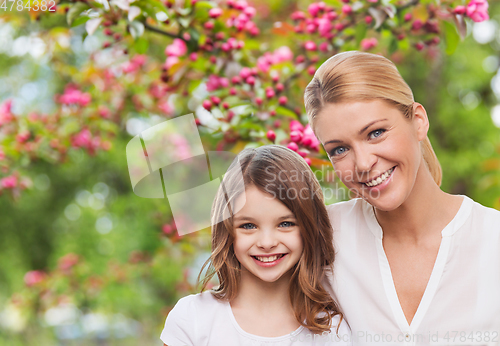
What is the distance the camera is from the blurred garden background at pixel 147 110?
6.65ft

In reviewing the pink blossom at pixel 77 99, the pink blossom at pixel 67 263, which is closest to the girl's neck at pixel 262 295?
the pink blossom at pixel 77 99

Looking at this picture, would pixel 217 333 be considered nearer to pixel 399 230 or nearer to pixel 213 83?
pixel 399 230

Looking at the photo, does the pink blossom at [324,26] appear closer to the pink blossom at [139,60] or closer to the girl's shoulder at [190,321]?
the girl's shoulder at [190,321]

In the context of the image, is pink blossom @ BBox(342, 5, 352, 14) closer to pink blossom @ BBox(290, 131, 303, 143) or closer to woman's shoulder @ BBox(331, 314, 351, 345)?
pink blossom @ BBox(290, 131, 303, 143)

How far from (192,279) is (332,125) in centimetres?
294

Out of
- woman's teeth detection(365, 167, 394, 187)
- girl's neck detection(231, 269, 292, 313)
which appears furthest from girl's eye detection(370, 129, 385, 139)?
girl's neck detection(231, 269, 292, 313)

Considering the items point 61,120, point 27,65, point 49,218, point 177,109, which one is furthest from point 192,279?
point 27,65

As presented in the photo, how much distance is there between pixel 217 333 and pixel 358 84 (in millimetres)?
976

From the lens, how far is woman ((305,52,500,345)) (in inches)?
53.6

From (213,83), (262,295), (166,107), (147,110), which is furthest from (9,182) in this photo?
(262,295)

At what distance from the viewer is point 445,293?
1417 mm

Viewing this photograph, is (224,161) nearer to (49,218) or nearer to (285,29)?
(285,29)

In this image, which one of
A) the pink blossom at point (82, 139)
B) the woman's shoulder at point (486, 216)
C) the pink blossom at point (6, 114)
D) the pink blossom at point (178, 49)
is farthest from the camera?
the pink blossom at point (82, 139)

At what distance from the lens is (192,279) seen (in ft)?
13.1
